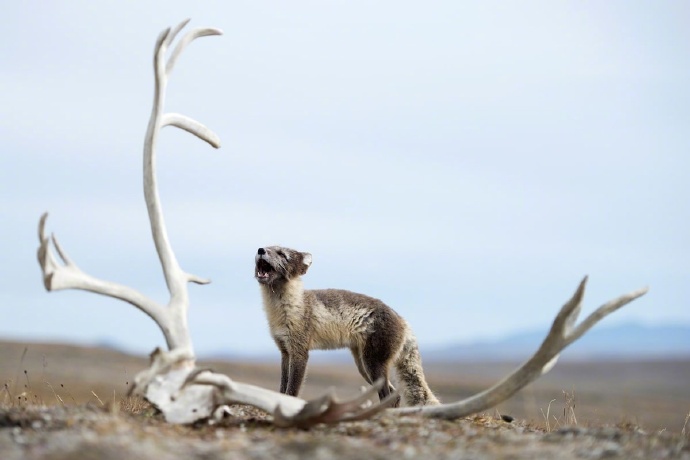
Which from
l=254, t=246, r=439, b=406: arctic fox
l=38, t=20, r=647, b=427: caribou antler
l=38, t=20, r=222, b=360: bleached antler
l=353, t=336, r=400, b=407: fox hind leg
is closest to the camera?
l=38, t=20, r=647, b=427: caribou antler

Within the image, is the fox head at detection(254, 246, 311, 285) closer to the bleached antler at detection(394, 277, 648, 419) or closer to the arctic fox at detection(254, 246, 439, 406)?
the arctic fox at detection(254, 246, 439, 406)

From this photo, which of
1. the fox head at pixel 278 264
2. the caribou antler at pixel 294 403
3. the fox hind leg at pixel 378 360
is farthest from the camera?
the fox head at pixel 278 264

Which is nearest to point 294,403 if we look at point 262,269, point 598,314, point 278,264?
point 598,314

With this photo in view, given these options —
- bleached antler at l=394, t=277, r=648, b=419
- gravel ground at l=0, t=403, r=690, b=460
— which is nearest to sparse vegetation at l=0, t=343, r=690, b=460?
gravel ground at l=0, t=403, r=690, b=460

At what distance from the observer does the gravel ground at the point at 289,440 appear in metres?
6.59

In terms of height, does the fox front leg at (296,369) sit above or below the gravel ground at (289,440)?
above

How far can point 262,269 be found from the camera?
12.7 meters

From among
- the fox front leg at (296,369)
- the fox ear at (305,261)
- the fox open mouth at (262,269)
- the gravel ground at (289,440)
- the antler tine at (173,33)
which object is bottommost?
the gravel ground at (289,440)

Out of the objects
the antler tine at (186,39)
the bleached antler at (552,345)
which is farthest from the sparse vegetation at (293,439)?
the antler tine at (186,39)

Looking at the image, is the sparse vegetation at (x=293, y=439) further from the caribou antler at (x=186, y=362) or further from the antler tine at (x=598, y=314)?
the antler tine at (x=598, y=314)

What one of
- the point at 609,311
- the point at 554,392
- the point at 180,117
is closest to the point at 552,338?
the point at 609,311

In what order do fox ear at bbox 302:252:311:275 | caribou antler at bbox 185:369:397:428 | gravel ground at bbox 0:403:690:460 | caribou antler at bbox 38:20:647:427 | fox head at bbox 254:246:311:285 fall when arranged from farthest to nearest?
fox ear at bbox 302:252:311:275 < fox head at bbox 254:246:311:285 < caribou antler at bbox 38:20:647:427 < caribou antler at bbox 185:369:397:428 < gravel ground at bbox 0:403:690:460

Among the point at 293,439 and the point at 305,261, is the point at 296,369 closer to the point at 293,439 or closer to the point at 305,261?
the point at 305,261

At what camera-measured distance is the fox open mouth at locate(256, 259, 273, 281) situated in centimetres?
1262
